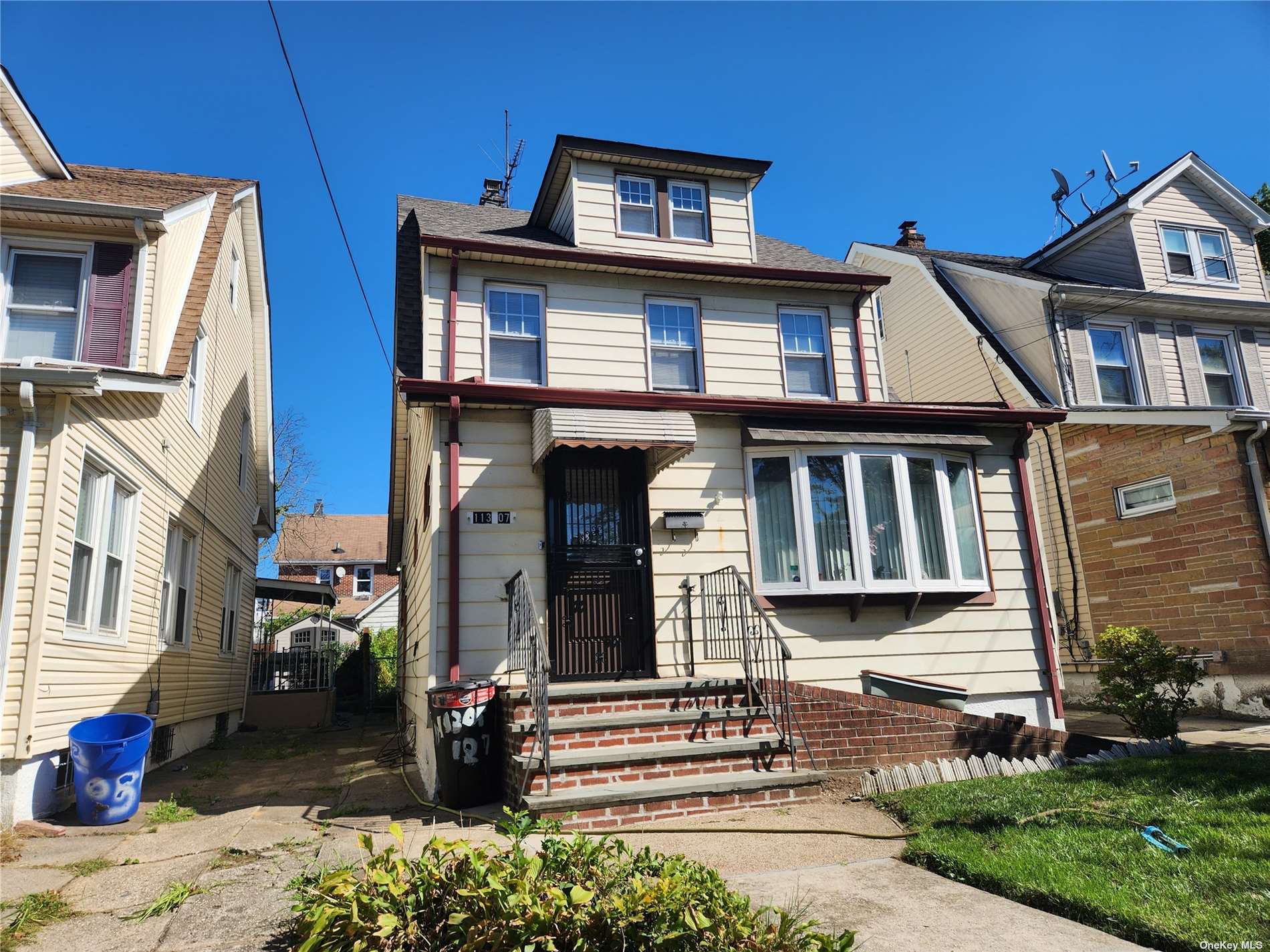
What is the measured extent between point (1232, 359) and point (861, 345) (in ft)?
34.3

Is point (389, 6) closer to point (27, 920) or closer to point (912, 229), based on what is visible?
point (27, 920)

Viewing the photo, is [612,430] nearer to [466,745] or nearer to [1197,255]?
[466,745]

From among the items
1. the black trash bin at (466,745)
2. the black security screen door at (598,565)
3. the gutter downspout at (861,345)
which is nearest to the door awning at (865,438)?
the black security screen door at (598,565)

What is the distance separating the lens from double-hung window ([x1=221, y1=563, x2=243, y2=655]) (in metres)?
14.1

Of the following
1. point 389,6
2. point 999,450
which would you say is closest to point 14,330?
point 389,6

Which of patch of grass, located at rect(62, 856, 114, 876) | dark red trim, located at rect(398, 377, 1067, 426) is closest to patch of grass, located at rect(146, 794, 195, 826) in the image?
patch of grass, located at rect(62, 856, 114, 876)

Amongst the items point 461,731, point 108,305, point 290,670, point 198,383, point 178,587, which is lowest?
point 461,731

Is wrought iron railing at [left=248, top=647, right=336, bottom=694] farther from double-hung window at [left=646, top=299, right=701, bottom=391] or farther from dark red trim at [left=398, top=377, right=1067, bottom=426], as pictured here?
dark red trim at [left=398, top=377, right=1067, bottom=426]

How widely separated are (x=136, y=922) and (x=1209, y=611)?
14036 mm

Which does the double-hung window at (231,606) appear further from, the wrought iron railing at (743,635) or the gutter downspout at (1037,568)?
the gutter downspout at (1037,568)

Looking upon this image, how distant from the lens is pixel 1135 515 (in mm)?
13148

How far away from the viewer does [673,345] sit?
1050cm

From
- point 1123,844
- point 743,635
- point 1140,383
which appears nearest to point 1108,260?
point 1140,383

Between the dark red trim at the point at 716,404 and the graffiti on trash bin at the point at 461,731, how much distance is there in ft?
10.3
